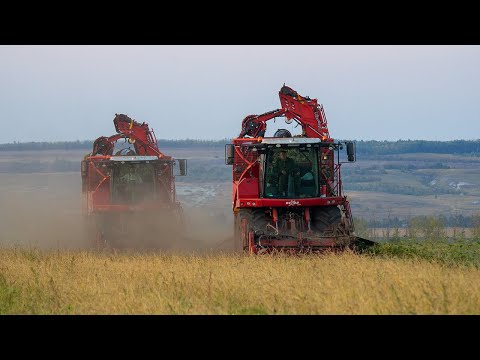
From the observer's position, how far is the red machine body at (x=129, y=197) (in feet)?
87.2

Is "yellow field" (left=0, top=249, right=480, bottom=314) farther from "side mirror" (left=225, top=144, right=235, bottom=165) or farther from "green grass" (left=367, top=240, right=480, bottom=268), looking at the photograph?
"side mirror" (left=225, top=144, right=235, bottom=165)

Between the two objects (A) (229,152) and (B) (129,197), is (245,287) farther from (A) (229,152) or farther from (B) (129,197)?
(B) (129,197)

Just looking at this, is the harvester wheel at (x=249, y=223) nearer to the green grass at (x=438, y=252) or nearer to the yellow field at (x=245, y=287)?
the green grass at (x=438, y=252)

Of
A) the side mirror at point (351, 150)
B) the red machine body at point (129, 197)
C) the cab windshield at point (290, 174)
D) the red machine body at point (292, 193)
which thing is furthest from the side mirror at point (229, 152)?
the red machine body at point (129, 197)

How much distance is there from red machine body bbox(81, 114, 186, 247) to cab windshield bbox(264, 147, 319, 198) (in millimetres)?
6889

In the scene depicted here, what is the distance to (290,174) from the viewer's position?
20.5 m

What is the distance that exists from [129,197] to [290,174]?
7856mm

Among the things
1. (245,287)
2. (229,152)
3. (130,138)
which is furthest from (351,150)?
(130,138)

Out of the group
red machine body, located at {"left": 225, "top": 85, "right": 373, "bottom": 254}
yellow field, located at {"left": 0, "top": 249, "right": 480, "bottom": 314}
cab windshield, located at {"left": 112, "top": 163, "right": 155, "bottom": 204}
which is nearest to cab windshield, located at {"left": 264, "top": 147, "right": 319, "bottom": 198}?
red machine body, located at {"left": 225, "top": 85, "right": 373, "bottom": 254}

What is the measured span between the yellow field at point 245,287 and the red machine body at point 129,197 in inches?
376

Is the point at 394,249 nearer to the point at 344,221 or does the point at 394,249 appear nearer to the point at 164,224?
the point at 344,221

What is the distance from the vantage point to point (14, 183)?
2355 inches

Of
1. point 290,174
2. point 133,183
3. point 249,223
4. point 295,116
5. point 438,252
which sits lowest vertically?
point 438,252

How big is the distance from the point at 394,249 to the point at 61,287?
753 cm
